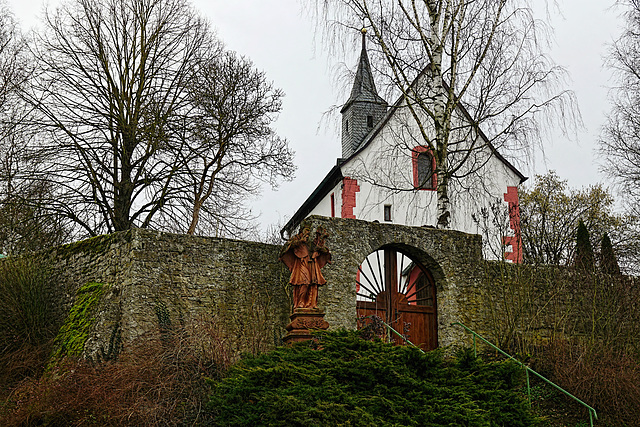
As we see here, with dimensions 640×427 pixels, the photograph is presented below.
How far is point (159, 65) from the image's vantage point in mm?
18281

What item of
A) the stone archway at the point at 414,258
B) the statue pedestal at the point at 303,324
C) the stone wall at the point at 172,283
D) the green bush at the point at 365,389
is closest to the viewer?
the green bush at the point at 365,389

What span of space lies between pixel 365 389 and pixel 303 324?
6.53 ft

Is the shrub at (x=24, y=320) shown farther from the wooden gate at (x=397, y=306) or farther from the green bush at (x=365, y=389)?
the wooden gate at (x=397, y=306)

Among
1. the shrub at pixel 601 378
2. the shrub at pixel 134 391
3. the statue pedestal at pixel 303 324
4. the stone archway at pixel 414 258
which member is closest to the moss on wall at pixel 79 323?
the shrub at pixel 134 391

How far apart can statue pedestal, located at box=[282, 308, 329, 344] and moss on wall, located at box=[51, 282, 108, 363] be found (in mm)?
3786

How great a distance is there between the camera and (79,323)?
11.3 meters

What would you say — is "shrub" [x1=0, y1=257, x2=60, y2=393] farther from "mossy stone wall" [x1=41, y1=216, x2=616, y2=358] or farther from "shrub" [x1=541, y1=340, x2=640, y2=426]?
"shrub" [x1=541, y1=340, x2=640, y2=426]

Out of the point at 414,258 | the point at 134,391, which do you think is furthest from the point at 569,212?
the point at 134,391

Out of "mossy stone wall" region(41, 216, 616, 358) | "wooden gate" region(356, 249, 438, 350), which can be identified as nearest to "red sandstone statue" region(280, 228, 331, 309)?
"mossy stone wall" region(41, 216, 616, 358)

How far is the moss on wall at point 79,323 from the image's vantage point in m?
11.0

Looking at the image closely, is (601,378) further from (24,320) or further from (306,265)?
(24,320)

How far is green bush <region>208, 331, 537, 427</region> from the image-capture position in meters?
6.42

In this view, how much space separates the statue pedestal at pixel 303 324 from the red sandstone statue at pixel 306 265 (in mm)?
107

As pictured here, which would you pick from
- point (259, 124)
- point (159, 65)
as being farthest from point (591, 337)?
point (159, 65)
